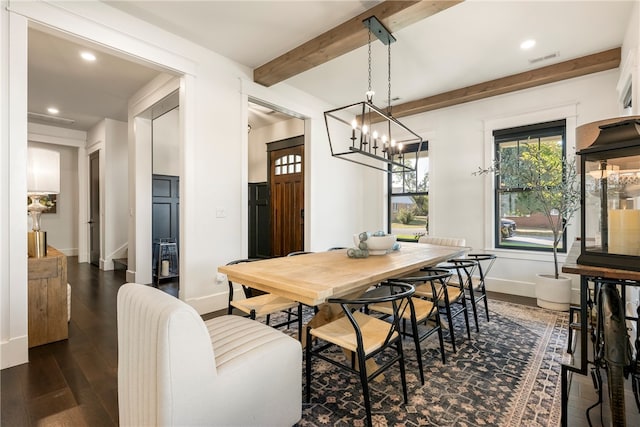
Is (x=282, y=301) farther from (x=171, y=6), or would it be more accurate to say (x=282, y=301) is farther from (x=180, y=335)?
(x=171, y=6)

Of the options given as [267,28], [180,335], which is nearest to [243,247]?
[267,28]

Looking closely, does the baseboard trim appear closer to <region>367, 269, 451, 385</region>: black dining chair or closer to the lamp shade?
the lamp shade

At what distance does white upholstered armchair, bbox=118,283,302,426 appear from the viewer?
1.13m


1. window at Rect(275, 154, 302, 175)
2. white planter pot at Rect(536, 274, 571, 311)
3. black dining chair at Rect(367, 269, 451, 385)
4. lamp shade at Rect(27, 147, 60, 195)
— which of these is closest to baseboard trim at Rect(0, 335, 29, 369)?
lamp shade at Rect(27, 147, 60, 195)

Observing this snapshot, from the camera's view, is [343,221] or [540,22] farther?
[343,221]

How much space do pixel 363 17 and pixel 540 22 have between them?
5.63 feet

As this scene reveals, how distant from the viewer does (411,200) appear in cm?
535

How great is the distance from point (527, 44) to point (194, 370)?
4193 mm

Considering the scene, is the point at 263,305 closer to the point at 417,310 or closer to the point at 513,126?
the point at 417,310

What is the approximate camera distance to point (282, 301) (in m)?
2.38

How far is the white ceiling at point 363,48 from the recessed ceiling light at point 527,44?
6cm

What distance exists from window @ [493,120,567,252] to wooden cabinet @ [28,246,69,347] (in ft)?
16.6

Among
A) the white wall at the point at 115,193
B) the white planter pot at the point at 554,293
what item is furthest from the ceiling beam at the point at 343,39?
the white wall at the point at 115,193

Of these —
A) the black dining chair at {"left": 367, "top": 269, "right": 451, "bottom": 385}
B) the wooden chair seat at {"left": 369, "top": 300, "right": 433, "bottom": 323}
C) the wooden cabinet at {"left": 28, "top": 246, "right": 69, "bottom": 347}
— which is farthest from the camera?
the wooden cabinet at {"left": 28, "top": 246, "right": 69, "bottom": 347}
